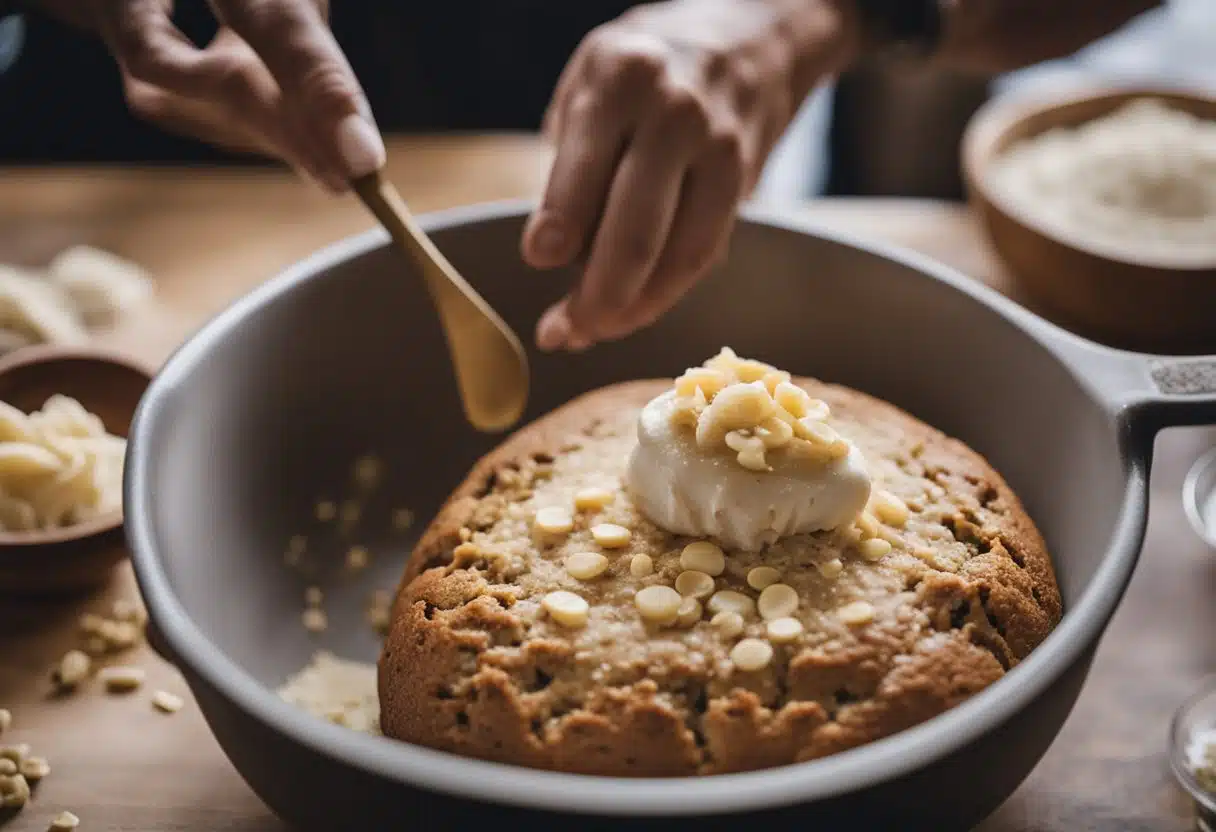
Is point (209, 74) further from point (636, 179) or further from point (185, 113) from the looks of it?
point (636, 179)

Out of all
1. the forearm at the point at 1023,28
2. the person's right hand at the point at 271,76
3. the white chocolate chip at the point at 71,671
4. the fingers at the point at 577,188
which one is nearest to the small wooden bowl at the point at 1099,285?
the forearm at the point at 1023,28

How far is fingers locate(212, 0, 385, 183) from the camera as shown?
40.0 inches

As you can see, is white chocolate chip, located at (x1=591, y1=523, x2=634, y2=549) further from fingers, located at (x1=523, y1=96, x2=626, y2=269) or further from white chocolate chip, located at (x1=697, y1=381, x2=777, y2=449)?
fingers, located at (x1=523, y1=96, x2=626, y2=269)

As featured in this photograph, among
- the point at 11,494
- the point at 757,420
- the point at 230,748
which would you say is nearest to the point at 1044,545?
the point at 757,420

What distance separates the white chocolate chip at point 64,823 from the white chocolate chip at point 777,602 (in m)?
0.54

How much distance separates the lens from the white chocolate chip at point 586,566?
0.88 m

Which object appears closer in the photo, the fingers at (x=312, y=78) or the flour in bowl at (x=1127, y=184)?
the fingers at (x=312, y=78)

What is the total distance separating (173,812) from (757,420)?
21.4 inches

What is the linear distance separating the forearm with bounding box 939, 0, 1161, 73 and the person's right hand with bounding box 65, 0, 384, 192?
39.2 inches

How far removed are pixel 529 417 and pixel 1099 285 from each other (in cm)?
71

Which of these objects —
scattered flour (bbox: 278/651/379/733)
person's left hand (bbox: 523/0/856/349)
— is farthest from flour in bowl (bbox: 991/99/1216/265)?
scattered flour (bbox: 278/651/379/733)

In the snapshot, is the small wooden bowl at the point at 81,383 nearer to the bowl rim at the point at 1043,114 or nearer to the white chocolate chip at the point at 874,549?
the white chocolate chip at the point at 874,549

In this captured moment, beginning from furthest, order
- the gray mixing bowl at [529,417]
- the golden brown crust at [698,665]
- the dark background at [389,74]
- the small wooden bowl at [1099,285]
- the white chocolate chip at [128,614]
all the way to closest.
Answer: the dark background at [389,74], the small wooden bowl at [1099,285], the white chocolate chip at [128,614], the golden brown crust at [698,665], the gray mixing bowl at [529,417]

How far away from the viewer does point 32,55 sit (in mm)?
1893
